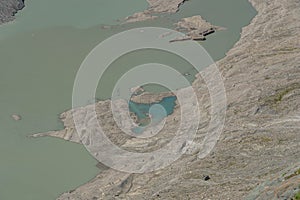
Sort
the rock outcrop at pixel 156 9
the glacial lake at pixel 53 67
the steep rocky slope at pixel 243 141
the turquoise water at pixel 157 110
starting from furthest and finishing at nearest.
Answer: the rock outcrop at pixel 156 9 → the turquoise water at pixel 157 110 → the glacial lake at pixel 53 67 → the steep rocky slope at pixel 243 141

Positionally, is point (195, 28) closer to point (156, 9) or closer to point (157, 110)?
point (156, 9)

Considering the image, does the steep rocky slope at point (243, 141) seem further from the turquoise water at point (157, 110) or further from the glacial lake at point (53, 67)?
the glacial lake at point (53, 67)

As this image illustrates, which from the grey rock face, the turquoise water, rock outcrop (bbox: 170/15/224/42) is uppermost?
the grey rock face

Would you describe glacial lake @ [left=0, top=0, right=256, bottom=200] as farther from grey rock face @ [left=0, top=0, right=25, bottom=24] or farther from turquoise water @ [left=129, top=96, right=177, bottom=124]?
turquoise water @ [left=129, top=96, right=177, bottom=124]

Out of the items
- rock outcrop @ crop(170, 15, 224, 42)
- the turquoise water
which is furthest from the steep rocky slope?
rock outcrop @ crop(170, 15, 224, 42)

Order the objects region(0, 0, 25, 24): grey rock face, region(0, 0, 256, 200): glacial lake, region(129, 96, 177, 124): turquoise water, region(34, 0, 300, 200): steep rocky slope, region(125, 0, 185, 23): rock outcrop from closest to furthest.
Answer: region(34, 0, 300, 200): steep rocky slope, region(0, 0, 256, 200): glacial lake, region(129, 96, 177, 124): turquoise water, region(125, 0, 185, 23): rock outcrop, region(0, 0, 25, 24): grey rock face

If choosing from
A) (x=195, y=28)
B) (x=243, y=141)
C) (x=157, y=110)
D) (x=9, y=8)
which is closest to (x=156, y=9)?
(x=195, y=28)

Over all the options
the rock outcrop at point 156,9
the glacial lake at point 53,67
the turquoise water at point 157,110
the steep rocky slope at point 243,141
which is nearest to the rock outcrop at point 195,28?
the glacial lake at point 53,67
